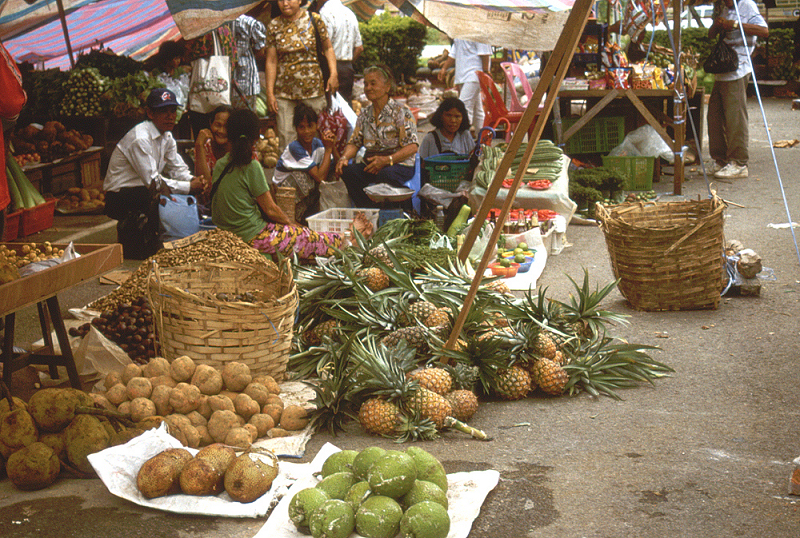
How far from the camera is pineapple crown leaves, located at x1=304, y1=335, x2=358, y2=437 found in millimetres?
4059

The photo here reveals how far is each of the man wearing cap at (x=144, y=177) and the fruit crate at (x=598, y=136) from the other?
Result: 5.37 metres

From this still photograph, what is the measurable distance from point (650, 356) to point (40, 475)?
3482 mm

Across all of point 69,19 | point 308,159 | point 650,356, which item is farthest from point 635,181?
point 69,19

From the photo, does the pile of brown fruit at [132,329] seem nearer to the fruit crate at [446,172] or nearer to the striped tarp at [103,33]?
the fruit crate at [446,172]

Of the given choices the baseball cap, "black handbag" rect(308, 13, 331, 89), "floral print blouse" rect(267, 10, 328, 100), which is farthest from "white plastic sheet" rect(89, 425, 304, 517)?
"black handbag" rect(308, 13, 331, 89)

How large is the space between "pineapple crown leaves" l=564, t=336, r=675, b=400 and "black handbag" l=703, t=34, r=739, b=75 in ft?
20.0

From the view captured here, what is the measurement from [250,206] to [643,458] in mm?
3801

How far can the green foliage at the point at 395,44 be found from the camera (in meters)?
18.5

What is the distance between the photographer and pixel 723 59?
31.6 feet

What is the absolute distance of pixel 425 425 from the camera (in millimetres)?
3979

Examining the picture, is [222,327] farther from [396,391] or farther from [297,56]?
[297,56]

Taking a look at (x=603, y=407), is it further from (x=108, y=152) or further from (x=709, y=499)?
(x=108, y=152)

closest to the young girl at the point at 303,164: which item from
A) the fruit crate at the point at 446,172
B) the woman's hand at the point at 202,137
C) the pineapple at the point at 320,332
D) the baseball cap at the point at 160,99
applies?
the woman's hand at the point at 202,137

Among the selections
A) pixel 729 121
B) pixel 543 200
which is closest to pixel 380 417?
pixel 543 200
